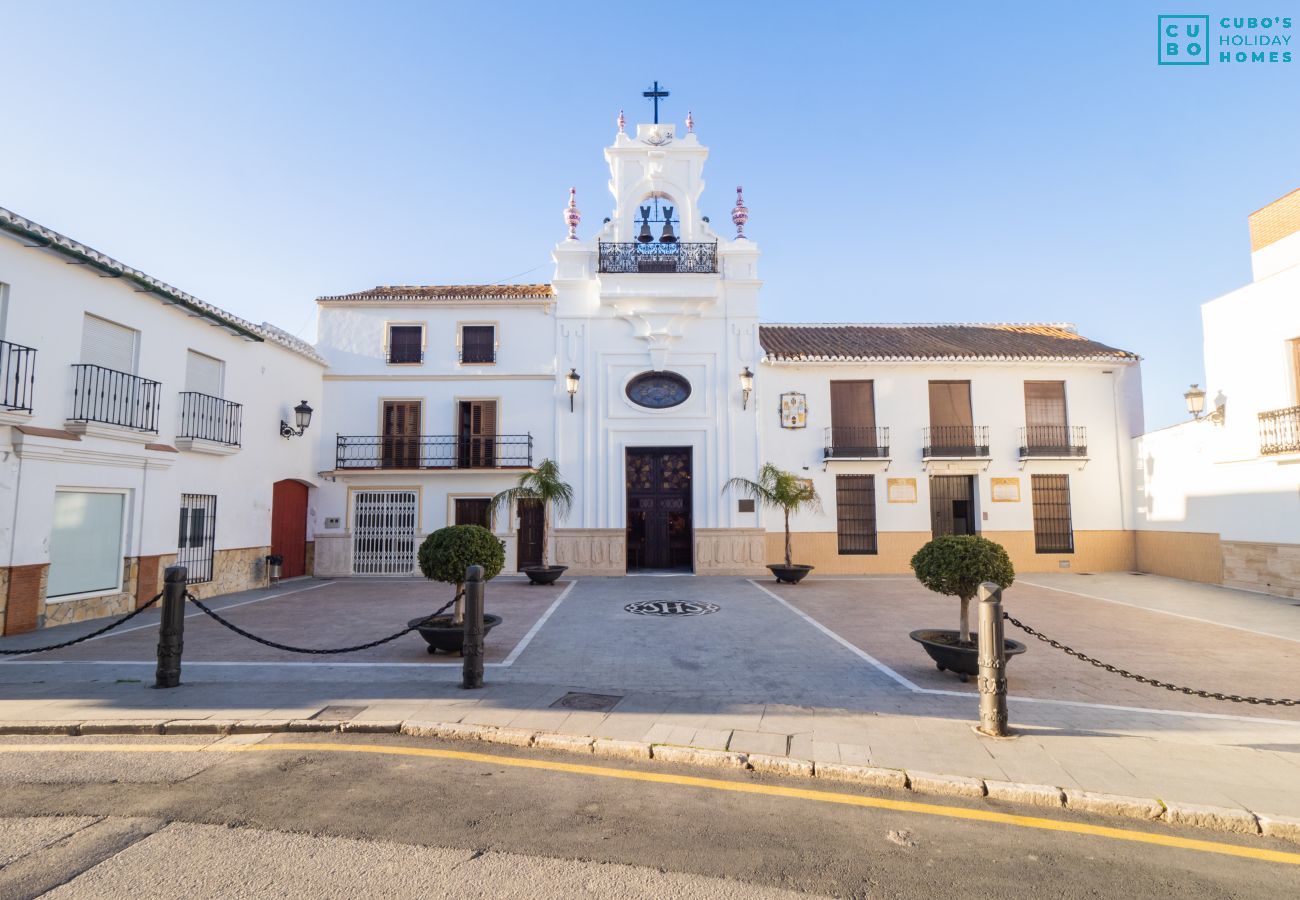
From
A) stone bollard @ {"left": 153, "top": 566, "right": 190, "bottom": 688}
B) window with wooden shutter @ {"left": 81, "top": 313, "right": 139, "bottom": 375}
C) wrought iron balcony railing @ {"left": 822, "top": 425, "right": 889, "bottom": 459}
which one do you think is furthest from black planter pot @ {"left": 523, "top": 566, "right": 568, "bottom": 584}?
stone bollard @ {"left": 153, "top": 566, "right": 190, "bottom": 688}

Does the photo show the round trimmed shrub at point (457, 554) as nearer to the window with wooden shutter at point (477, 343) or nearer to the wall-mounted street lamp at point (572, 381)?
the wall-mounted street lamp at point (572, 381)

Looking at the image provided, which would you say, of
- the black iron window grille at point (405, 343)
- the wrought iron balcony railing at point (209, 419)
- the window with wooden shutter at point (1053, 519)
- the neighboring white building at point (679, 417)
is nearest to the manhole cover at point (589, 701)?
the wrought iron balcony railing at point (209, 419)

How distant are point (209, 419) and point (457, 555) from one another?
968cm

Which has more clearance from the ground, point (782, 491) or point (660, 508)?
point (782, 491)

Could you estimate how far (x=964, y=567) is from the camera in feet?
22.5

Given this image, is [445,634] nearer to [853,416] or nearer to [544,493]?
[544,493]

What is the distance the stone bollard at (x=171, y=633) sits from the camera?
6.45m

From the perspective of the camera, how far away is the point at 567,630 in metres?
10.1

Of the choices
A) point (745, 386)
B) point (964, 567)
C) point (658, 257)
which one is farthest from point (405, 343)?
point (964, 567)

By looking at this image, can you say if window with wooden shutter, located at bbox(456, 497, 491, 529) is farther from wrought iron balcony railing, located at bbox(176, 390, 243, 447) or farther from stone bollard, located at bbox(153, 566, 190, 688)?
stone bollard, located at bbox(153, 566, 190, 688)

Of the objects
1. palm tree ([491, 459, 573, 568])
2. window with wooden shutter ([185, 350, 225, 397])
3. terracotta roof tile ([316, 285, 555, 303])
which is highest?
terracotta roof tile ([316, 285, 555, 303])

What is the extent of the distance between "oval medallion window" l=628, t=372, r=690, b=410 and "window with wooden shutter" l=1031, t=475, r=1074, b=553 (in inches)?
439

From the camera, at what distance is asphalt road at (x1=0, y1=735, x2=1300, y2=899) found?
124 inches

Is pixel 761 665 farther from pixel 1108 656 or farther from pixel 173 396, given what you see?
pixel 173 396
